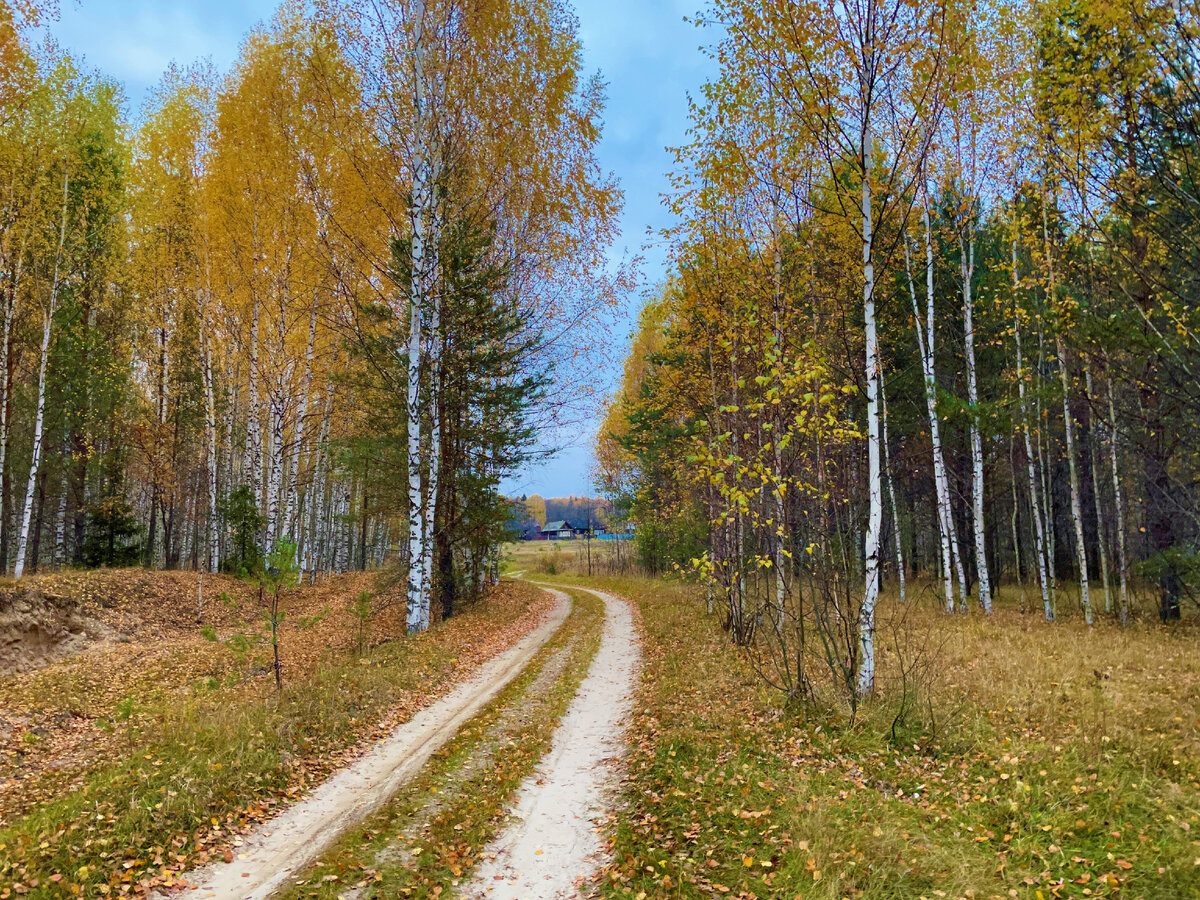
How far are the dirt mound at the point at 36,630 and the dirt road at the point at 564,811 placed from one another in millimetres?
10509

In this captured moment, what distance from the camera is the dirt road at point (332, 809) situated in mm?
4688

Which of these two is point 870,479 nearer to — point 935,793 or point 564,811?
point 935,793

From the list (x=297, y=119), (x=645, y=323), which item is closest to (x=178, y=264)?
(x=297, y=119)

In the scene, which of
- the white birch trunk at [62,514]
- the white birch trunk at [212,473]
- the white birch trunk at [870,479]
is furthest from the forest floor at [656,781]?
the white birch trunk at [62,514]

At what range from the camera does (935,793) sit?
5539 millimetres

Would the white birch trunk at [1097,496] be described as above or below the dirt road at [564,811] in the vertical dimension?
above

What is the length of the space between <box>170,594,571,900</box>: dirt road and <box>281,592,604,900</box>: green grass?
199mm

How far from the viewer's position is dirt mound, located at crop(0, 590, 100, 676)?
433 inches

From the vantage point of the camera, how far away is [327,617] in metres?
17.3

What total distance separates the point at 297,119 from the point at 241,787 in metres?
17.5


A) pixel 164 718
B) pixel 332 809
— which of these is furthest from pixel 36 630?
pixel 332 809

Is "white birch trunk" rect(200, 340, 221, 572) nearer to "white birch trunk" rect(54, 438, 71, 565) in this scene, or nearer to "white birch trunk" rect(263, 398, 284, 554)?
"white birch trunk" rect(263, 398, 284, 554)

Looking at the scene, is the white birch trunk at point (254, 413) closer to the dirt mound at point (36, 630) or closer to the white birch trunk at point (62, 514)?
the dirt mound at point (36, 630)

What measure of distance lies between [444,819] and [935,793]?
464 cm
